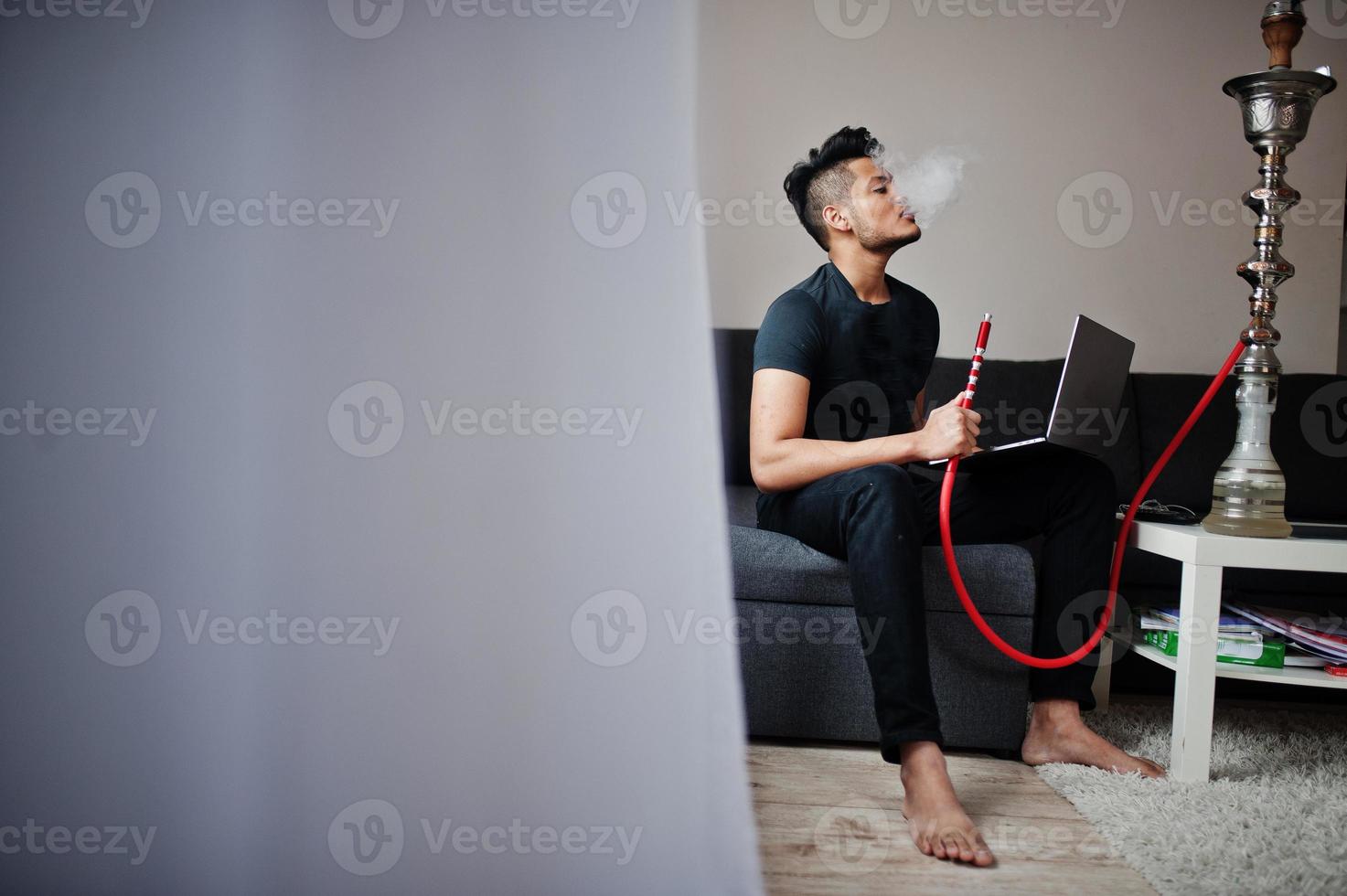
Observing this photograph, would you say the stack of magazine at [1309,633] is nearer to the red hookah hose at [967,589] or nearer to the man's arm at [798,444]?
the red hookah hose at [967,589]

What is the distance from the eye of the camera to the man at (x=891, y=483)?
133 cm

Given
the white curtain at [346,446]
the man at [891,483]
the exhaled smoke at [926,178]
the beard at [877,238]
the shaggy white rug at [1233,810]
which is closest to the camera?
the white curtain at [346,446]

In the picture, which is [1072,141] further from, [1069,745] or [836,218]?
[1069,745]

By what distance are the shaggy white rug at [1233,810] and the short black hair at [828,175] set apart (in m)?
1.03

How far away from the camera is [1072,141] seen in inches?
104

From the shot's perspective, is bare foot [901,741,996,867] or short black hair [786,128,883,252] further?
short black hair [786,128,883,252]

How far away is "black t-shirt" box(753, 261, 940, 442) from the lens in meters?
1.61

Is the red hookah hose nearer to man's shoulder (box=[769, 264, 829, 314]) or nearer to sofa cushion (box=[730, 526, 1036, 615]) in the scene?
sofa cushion (box=[730, 526, 1036, 615])

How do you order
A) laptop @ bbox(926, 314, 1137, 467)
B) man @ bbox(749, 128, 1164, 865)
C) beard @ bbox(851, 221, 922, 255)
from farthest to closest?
beard @ bbox(851, 221, 922, 255) → laptop @ bbox(926, 314, 1137, 467) → man @ bbox(749, 128, 1164, 865)

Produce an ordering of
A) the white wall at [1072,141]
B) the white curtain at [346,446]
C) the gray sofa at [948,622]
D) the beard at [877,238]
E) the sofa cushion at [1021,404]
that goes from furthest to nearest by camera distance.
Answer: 1. the white wall at [1072,141]
2. the sofa cushion at [1021,404]
3. the beard at [877,238]
4. the gray sofa at [948,622]
5. the white curtain at [346,446]

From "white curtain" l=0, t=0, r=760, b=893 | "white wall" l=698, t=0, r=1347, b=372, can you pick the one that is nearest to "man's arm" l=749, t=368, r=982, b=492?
"white curtain" l=0, t=0, r=760, b=893

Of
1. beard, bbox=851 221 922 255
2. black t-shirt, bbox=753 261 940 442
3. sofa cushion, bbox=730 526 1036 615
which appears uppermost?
beard, bbox=851 221 922 255

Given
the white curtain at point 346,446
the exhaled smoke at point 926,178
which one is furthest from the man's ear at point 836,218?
the white curtain at point 346,446

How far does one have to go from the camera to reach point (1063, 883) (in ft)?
3.69
